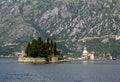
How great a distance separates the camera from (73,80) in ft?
374

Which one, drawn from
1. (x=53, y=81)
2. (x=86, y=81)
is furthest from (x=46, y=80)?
(x=86, y=81)

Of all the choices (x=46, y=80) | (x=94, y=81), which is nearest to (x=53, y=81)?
(x=46, y=80)

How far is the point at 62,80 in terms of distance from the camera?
114062mm

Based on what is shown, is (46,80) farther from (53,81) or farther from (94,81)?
(94,81)

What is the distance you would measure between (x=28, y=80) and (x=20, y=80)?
2.02 m

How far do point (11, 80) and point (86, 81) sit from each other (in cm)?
1858

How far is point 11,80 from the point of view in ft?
366

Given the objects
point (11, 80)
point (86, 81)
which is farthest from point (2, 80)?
point (86, 81)

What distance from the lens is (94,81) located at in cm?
11088

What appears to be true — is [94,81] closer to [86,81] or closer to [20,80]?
[86,81]

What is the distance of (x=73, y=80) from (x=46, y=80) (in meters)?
6.85

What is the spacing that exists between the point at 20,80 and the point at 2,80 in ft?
14.9

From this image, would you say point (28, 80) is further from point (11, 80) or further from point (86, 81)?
point (86, 81)

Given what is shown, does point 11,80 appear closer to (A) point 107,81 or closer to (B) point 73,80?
(B) point 73,80
